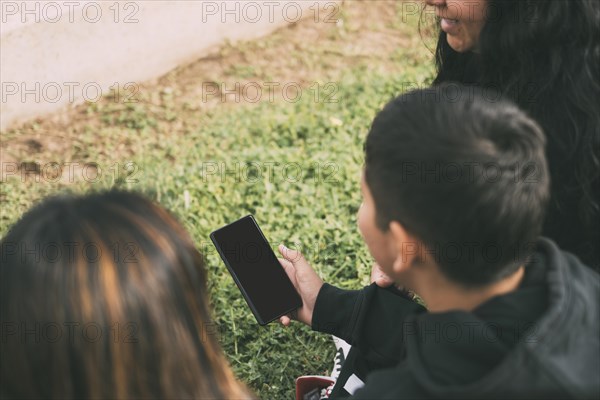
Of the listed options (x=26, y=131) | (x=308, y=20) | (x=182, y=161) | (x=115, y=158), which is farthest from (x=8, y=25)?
(x=308, y=20)

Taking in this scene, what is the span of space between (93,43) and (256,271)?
2068 millimetres

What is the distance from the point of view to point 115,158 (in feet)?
12.1

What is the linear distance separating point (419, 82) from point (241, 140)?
1026 mm

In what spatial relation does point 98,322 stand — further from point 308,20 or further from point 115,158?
point 308,20

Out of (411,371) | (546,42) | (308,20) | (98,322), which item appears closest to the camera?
(98,322)

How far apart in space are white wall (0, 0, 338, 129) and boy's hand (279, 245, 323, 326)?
201cm

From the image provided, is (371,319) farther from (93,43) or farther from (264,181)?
(93,43)

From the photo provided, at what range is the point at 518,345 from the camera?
145 centimetres

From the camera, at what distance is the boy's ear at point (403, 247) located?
5.39 feet

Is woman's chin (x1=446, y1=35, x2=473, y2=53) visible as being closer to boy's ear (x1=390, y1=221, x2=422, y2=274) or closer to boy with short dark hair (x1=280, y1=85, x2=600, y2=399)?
boy with short dark hair (x1=280, y1=85, x2=600, y2=399)

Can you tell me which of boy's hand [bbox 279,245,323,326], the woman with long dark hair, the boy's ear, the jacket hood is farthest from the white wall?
the jacket hood

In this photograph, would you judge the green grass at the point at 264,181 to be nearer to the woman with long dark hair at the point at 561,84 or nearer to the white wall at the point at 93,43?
the white wall at the point at 93,43

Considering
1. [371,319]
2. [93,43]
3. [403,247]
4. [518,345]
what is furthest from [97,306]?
[93,43]

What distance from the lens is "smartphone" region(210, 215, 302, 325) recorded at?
2.31m
